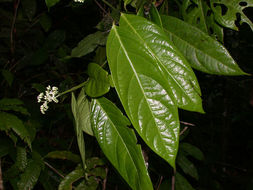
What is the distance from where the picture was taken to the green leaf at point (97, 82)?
2.06ft

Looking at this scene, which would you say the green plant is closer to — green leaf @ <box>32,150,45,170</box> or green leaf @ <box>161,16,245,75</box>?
green leaf @ <box>161,16,245,75</box>

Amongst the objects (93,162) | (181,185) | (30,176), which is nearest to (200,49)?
(93,162)

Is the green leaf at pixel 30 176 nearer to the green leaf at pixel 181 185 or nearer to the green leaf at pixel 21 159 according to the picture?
the green leaf at pixel 21 159

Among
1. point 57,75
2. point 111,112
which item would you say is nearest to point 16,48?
point 57,75

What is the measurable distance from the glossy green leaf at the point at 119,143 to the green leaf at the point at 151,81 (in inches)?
4.0

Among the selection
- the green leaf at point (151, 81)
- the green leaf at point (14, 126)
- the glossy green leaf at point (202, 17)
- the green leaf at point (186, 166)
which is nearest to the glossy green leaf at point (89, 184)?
the green leaf at point (14, 126)

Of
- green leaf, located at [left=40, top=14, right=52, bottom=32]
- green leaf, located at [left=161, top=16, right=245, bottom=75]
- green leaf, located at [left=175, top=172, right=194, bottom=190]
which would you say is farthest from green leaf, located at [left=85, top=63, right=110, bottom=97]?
green leaf, located at [left=40, top=14, right=52, bottom=32]

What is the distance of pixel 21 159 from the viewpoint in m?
1.13

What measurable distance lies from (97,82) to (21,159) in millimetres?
731

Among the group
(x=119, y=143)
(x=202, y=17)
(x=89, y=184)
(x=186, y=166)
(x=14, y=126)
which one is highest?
(x=202, y=17)

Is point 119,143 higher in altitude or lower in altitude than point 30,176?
higher

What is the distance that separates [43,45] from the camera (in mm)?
1723

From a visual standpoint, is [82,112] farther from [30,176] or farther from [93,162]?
[30,176]

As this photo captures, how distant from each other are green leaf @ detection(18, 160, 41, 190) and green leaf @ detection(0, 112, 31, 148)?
15cm
